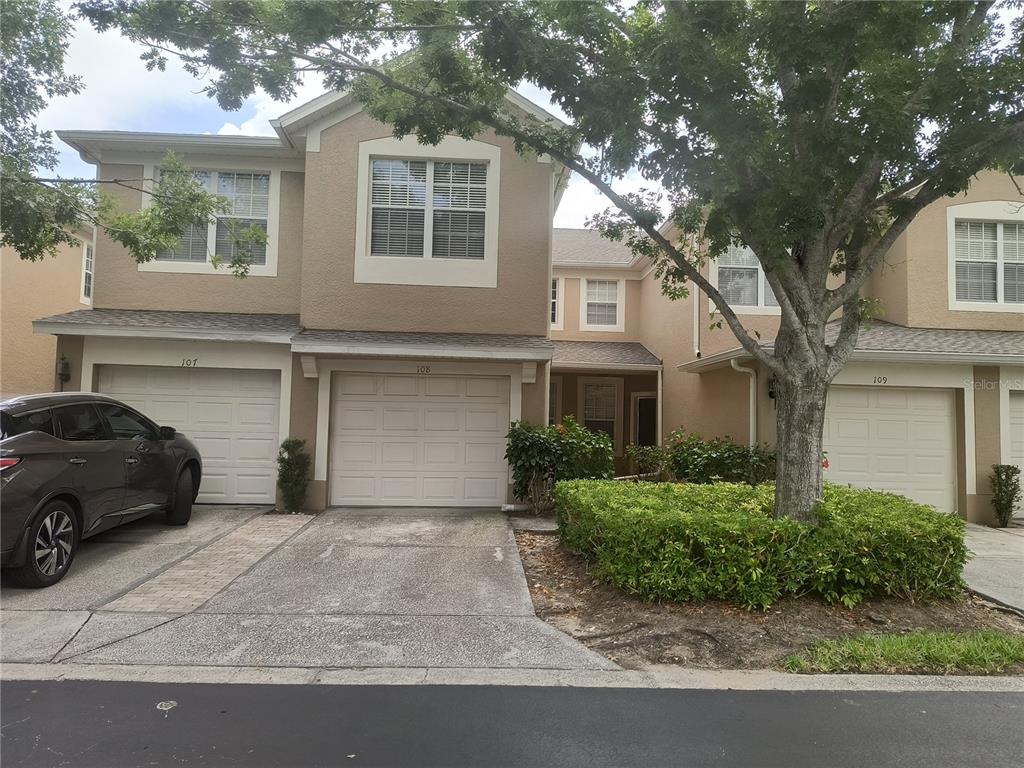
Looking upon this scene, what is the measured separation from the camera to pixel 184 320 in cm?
940

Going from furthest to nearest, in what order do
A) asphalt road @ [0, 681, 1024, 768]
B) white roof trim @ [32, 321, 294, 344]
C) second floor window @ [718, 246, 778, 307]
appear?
second floor window @ [718, 246, 778, 307] → white roof trim @ [32, 321, 294, 344] → asphalt road @ [0, 681, 1024, 768]

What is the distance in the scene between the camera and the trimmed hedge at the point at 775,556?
513cm

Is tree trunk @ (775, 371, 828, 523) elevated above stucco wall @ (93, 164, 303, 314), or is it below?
below

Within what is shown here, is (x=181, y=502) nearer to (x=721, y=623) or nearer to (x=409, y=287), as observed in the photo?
(x=409, y=287)

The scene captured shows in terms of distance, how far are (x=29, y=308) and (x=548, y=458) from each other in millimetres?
12179

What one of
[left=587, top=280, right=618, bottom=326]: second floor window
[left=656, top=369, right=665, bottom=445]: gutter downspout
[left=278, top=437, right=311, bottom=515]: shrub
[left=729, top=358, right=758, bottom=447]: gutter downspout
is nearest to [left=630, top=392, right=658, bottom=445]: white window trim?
[left=656, top=369, right=665, bottom=445]: gutter downspout

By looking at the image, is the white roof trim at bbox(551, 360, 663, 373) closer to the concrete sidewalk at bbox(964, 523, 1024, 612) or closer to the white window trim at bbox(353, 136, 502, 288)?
the white window trim at bbox(353, 136, 502, 288)

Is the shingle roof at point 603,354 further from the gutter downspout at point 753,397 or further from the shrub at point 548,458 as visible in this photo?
the shrub at point 548,458

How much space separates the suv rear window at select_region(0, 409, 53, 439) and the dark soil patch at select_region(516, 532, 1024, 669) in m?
5.00

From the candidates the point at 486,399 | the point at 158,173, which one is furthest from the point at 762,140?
the point at 158,173

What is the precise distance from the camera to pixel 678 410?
45.2 ft

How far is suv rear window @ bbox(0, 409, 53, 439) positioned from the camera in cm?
528

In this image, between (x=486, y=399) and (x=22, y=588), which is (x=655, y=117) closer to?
(x=486, y=399)

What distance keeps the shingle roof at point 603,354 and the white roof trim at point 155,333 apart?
668cm
